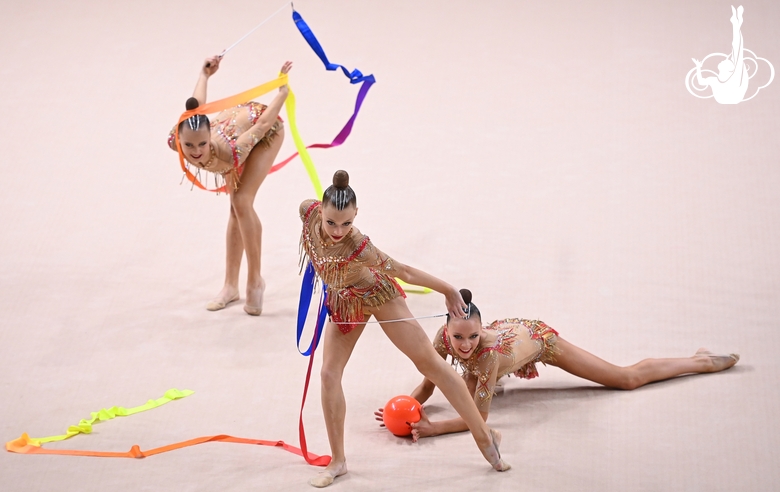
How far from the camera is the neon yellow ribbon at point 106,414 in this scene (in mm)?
3496

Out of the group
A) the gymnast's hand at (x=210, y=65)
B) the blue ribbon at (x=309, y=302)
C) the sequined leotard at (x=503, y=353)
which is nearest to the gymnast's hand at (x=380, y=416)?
the sequined leotard at (x=503, y=353)

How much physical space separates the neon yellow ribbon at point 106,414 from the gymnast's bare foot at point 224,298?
817mm

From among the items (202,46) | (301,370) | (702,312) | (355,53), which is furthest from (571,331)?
(202,46)

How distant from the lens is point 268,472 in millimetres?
3318

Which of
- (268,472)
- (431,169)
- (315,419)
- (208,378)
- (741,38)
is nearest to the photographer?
(268,472)

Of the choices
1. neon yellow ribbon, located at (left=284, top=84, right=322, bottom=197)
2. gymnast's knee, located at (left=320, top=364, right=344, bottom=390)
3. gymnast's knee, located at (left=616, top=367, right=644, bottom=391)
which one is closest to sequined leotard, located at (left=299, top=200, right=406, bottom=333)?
gymnast's knee, located at (left=320, top=364, right=344, bottom=390)

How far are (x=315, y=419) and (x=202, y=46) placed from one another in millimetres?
4753

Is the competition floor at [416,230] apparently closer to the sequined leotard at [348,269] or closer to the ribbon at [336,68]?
the sequined leotard at [348,269]

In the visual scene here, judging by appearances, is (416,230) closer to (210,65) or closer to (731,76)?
(210,65)

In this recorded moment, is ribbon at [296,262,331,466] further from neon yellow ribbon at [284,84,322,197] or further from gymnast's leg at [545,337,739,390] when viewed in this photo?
neon yellow ribbon at [284,84,322,197]

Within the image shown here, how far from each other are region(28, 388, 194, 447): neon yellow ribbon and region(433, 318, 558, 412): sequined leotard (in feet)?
3.89

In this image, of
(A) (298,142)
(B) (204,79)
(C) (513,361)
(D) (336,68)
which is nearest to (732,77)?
(D) (336,68)

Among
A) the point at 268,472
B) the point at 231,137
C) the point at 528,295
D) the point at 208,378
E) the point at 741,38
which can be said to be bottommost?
the point at 268,472

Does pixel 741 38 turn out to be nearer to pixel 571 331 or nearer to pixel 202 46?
pixel 571 331
